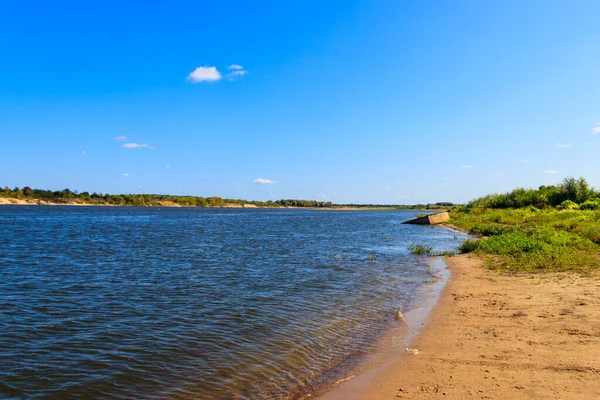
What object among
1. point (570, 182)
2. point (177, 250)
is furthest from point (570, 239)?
point (570, 182)

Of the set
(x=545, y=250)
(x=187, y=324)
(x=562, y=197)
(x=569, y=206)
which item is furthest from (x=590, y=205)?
(x=187, y=324)

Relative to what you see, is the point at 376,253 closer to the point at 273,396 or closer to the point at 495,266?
the point at 495,266

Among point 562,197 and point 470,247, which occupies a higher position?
point 562,197

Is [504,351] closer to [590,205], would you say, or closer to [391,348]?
[391,348]

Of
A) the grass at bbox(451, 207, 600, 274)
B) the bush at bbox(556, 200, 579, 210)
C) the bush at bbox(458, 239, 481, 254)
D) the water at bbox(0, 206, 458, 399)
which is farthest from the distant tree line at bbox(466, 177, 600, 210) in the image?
the water at bbox(0, 206, 458, 399)

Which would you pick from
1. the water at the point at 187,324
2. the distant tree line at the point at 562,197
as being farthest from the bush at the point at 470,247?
the distant tree line at the point at 562,197

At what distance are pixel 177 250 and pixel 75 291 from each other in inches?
572

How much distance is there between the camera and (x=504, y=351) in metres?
8.74

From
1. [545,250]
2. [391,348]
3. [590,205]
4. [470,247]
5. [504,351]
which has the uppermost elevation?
[590,205]

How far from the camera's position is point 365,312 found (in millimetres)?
13562

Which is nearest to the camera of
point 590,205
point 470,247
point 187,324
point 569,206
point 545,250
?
point 187,324

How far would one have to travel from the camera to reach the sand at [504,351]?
6.92 m

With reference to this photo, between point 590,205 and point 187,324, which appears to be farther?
point 590,205

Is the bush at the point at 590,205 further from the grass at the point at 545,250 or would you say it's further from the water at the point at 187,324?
the water at the point at 187,324
